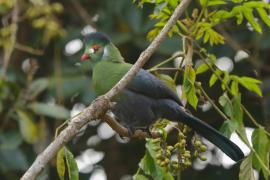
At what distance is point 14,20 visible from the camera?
3.82 metres

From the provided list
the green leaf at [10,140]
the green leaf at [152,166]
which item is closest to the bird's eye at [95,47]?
the green leaf at [152,166]

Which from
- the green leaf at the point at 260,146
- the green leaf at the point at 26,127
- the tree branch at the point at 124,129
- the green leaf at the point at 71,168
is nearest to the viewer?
the green leaf at the point at 71,168

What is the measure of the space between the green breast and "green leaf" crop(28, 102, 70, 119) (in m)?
1.21

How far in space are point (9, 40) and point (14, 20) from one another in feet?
0.35

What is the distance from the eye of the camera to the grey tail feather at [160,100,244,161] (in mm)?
2736

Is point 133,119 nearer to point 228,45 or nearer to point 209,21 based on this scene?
point 209,21

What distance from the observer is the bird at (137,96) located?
2.83 meters

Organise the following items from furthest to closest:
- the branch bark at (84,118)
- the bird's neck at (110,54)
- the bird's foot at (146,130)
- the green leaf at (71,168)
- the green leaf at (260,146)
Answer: the bird's neck at (110,54) → the bird's foot at (146,130) → the green leaf at (260,146) → the green leaf at (71,168) → the branch bark at (84,118)

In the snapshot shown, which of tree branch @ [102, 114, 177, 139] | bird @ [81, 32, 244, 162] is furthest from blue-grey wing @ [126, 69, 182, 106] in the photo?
tree branch @ [102, 114, 177, 139]

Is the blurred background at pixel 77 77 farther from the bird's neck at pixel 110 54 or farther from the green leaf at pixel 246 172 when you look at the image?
the green leaf at pixel 246 172

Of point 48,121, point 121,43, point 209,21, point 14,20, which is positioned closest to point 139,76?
point 209,21

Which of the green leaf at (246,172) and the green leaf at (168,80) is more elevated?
the green leaf at (168,80)

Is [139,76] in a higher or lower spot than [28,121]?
higher

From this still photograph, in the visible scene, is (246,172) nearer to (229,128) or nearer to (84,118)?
(229,128)
